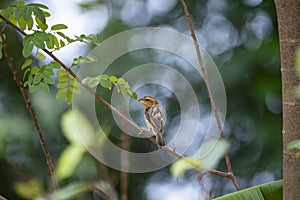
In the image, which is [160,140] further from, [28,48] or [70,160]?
[70,160]

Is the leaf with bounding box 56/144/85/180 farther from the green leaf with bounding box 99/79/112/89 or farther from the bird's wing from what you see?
the bird's wing

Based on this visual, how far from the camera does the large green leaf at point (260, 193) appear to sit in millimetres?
704

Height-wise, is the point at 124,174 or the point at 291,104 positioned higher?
the point at 124,174

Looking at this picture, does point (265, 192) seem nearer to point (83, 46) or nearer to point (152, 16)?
point (83, 46)

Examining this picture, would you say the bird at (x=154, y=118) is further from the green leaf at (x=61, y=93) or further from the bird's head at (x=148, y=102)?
the green leaf at (x=61, y=93)

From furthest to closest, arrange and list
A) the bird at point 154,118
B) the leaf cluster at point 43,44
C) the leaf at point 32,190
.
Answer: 1. the bird at point 154,118
2. the leaf cluster at point 43,44
3. the leaf at point 32,190

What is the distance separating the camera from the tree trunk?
61cm

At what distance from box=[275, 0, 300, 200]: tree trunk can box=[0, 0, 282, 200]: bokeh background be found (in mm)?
1389

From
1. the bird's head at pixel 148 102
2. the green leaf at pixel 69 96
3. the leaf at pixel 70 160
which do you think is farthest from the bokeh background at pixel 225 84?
the leaf at pixel 70 160

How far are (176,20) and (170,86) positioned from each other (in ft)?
1.82

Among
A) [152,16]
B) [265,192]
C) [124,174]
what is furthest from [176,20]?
[124,174]

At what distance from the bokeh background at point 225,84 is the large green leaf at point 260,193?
1.27 m

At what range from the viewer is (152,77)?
6.23 ft

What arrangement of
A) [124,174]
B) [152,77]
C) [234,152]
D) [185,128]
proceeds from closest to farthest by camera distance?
[124,174] → [185,128] → [152,77] → [234,152]
